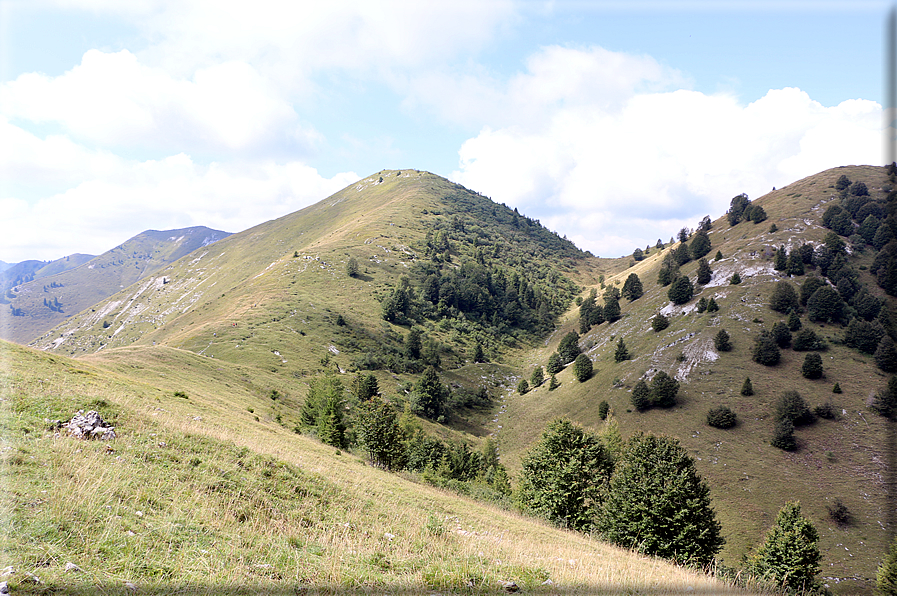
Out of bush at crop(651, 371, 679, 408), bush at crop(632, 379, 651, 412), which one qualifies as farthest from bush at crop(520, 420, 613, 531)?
bush at crop(651, 371, 679, 408)

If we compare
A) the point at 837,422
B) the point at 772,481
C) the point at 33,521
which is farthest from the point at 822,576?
the point at 33,521

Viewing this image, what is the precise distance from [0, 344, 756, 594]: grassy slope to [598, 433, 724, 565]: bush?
13.3 meters

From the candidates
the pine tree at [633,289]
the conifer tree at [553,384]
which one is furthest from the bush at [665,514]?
the pine tree at [633,289]

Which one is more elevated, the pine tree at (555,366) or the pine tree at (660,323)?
the pine tree at (660,323)

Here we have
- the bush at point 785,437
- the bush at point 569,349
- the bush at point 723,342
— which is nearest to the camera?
the bush at point 785,437

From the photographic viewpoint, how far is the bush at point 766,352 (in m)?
59.6

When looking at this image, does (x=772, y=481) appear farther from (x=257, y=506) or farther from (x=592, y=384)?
(x=257, y=506)

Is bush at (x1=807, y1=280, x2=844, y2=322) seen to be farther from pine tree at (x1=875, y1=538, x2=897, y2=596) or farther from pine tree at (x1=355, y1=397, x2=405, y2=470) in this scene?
pine tree at (x1=355, y1=397, x2=405, y2=470)

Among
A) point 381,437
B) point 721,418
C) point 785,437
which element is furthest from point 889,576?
point 381,437

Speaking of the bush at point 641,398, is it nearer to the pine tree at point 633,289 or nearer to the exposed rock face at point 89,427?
the pine tree at point 633,289

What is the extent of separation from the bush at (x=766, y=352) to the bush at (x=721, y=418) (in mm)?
14119

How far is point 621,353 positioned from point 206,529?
8172 cm

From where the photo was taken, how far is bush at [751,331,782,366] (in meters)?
59.6

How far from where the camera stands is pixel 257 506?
10867mm
